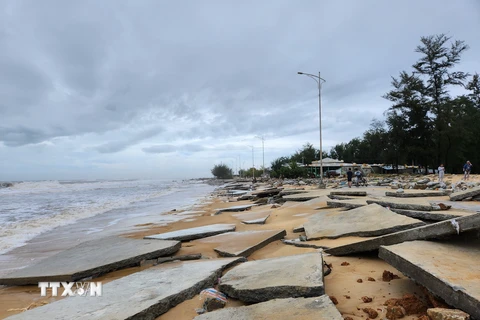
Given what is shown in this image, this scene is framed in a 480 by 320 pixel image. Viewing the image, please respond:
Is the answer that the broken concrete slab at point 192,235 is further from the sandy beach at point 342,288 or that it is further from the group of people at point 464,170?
the group of people at point 464,170

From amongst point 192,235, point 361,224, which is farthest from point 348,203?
point 192,235

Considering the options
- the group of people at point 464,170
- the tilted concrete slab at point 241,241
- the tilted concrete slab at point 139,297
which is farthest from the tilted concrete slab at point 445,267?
the group of people at point 464,170

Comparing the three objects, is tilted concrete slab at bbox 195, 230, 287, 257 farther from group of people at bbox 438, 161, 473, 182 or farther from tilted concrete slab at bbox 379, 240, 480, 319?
group of people at bbox 438, 161, 473, 182

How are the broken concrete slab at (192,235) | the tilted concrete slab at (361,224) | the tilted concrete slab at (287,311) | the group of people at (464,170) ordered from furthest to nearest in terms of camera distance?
the group of people at (464,170) → the broken concrete slab at (192,235) → the tilted concrete slab at (361,224) → the tilted concrete slab at (287,311)

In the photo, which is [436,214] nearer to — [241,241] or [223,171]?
[241,241]

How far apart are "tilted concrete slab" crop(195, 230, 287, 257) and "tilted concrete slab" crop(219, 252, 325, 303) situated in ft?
4.00

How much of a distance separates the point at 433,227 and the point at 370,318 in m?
1.60

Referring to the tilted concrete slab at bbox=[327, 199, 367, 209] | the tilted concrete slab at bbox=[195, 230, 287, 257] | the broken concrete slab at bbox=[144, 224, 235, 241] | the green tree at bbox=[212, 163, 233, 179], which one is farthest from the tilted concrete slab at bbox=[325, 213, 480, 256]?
the green tree at bbox=[212, 163, 233, 179]

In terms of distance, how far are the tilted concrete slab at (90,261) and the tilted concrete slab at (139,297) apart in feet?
3.42

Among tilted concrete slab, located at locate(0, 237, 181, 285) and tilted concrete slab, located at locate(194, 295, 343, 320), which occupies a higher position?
tilted concrete slab, located at locate(194, 295, 343, 320)

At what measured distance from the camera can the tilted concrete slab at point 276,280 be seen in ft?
9.76

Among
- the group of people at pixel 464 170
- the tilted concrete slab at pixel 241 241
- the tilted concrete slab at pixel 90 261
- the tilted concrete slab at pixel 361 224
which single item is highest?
the group of people at pixel 464 170

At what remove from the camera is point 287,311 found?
8.46ft

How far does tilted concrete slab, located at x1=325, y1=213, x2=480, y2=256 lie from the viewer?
3.31 m
